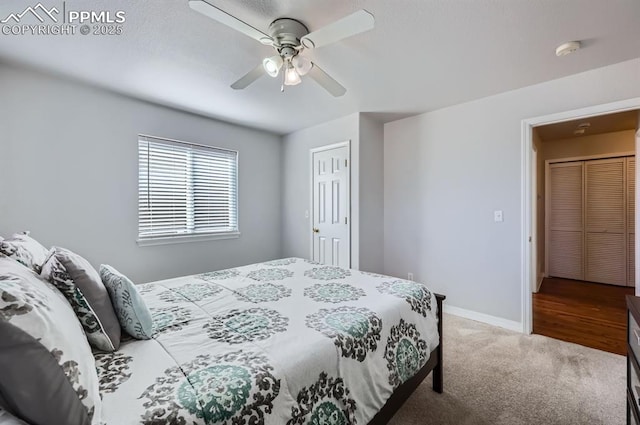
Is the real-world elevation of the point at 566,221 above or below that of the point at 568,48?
below

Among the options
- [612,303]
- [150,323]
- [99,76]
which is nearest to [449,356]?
[150,323]

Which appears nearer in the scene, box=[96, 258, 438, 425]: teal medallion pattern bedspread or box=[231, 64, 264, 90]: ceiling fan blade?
box=[96, 258, 438, 425]: teal medallion pattern bedspread

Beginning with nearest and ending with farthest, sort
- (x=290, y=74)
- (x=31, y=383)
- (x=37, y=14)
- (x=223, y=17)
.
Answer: (x=31, y=383) → (x=223, y=17) → (x=37, y=14) → (x=290, y=74)

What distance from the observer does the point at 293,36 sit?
182 cm

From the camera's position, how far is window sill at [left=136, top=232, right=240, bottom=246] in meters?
3.16

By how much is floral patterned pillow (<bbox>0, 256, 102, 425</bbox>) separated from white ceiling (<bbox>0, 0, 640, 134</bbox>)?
1720mm

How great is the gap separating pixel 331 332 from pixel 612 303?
14.3 ft

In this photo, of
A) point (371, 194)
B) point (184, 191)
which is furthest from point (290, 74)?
point (184, 191)

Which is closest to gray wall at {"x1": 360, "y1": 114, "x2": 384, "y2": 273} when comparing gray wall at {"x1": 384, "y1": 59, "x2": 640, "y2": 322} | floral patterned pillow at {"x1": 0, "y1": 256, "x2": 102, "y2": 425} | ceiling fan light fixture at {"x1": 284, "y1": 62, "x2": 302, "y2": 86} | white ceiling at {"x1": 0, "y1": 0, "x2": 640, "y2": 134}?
gray wall at {"x1": 384, "y1": 59, "x2": 640, "y2": 322}

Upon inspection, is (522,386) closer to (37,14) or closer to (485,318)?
(485,318)

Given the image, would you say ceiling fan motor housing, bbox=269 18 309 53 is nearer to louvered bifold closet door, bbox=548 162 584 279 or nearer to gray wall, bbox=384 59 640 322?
gray wall, bbox=384 59 640 322

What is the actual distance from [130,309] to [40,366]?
52 cm

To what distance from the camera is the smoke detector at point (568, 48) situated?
200 cm

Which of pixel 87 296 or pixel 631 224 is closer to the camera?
pixel 87 296
